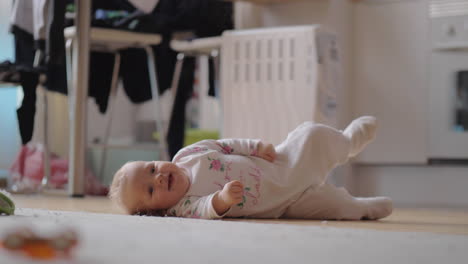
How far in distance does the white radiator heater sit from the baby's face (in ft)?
3.87

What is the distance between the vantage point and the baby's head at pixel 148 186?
4.95ft

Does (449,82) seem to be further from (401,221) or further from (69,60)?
(69,60)

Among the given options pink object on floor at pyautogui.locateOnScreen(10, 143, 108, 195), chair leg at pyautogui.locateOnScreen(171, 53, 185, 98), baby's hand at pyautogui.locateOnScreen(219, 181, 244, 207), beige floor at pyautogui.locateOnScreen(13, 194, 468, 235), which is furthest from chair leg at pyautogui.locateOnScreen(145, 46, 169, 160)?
baby's hand at pyautogui.locateOnScreen(219, 181, 244, 207)

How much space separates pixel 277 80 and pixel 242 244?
1.84m

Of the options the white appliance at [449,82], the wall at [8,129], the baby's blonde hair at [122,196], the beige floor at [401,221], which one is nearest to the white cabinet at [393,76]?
the white appliance at [449,82]

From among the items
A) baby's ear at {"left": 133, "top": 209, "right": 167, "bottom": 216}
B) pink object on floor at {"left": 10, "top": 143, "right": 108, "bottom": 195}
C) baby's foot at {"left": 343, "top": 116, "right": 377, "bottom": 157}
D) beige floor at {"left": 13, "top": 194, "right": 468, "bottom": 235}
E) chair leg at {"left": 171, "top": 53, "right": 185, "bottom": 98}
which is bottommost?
pink object on floor at {"left": 10, "top": 143, "right": 108, "bottom": 195}

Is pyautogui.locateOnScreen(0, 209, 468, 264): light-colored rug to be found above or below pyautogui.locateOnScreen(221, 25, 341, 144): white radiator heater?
below

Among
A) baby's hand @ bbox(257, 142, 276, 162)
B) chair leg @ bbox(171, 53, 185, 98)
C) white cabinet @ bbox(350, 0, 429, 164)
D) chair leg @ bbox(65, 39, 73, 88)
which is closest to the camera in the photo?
baby's hand @ bbox(257, 142, 276, 162)

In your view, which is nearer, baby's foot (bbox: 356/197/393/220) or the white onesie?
the white onesie

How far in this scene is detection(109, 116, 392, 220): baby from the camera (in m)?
1.51

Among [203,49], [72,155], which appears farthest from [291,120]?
[72,155]

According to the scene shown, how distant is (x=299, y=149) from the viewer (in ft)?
5.57

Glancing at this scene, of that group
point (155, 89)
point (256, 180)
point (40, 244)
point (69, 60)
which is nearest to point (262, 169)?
point (256, 180)

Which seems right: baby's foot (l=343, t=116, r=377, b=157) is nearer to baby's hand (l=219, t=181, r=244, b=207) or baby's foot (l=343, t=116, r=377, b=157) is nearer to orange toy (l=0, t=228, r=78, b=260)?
baby's hand (l=219, t=181, r=244, b=207)
